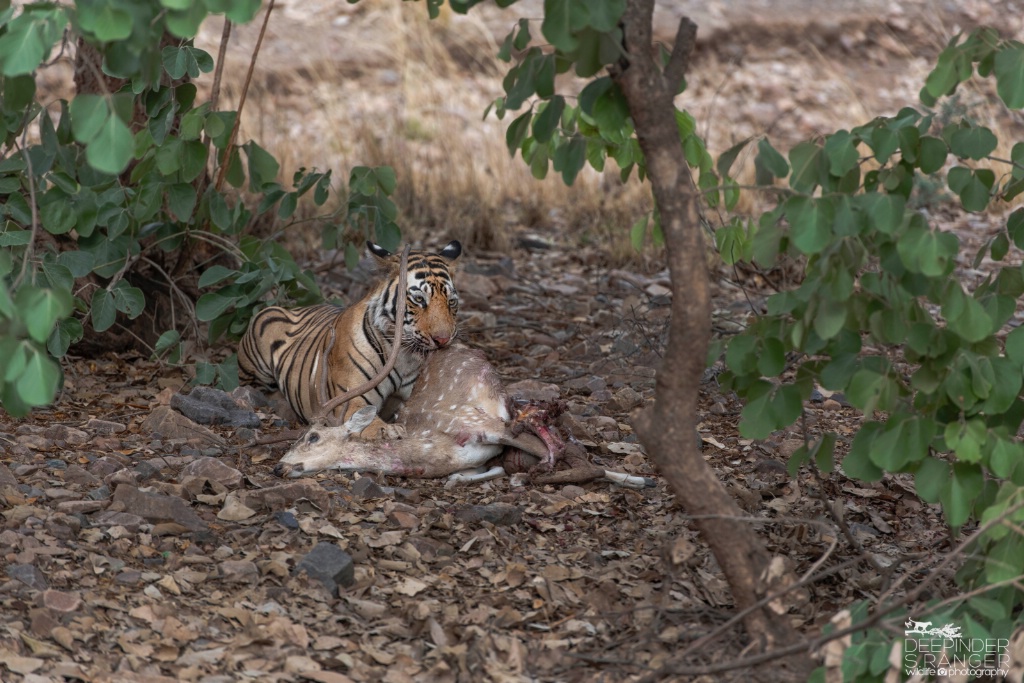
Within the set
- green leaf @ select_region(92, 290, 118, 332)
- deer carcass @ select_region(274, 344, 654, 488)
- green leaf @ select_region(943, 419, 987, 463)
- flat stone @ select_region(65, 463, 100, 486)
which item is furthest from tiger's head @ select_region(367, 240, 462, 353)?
green leaf @ select_region(943, 419, 987, 463)

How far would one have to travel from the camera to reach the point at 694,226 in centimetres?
256

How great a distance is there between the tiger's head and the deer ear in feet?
1.63

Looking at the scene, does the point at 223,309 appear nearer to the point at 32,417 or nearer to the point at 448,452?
the point at 32,417

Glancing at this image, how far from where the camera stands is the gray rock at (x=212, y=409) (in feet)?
14.5

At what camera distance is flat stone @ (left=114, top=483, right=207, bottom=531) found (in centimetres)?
330

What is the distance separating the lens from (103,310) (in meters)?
4.32

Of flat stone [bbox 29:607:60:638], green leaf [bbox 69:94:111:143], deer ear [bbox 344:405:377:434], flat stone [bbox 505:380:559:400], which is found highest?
green leaf [bbox 69:94:111:143]

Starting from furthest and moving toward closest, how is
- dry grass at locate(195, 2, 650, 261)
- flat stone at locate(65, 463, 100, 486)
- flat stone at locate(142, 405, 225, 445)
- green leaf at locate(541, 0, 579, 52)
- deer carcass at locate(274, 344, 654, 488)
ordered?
dry grass at locate(195, 2, 650, 261) < flat stone at locate(142, 405, 225, 445) < deer carcass at locate(274, 344, 654, 488) < flat stone at locate(65, 463, 100, 486) < green leaf at locate(541, 0, 579, 52)

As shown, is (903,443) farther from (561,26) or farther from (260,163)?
(260,163)

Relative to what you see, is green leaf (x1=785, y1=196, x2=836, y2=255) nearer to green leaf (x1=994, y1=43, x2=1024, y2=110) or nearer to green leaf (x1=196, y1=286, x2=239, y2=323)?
green leaf (x1=994, y1=43, x2=1024, y2=110)

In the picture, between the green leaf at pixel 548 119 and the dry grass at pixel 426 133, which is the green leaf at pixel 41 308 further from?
the dry grass at pixel 426 133

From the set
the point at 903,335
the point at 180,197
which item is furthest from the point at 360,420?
the point at 903,335

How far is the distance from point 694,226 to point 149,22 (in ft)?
4.10

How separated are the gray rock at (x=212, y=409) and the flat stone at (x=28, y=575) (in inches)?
57.8
